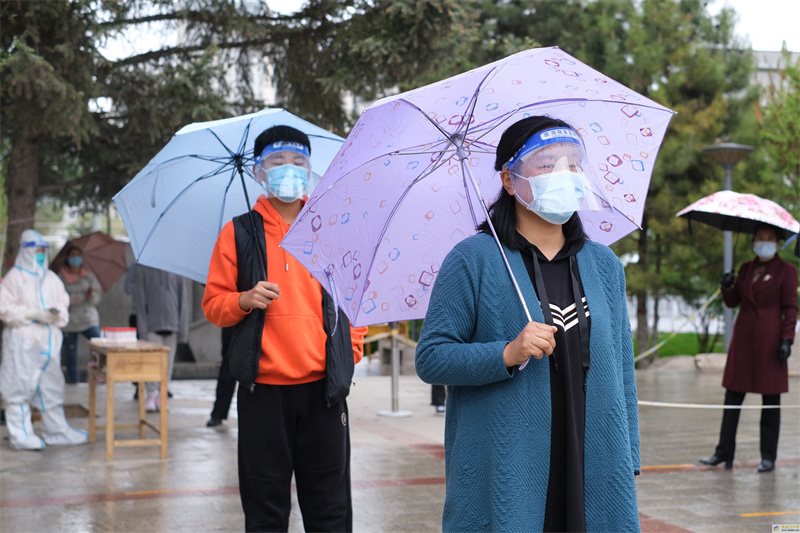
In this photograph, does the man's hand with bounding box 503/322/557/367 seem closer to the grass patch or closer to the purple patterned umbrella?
the purple patterned umbrella

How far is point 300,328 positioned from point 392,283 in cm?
59

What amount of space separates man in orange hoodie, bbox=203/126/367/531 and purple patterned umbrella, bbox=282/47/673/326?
1.43 ft

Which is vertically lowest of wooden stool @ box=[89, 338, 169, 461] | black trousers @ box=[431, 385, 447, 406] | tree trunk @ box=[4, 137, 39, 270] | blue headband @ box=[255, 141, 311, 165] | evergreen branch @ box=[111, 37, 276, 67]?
black trousers @ box=[431, 385, 447, 406]

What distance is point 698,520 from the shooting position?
5.82 m

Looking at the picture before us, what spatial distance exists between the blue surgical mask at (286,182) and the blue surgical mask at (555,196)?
1553 millimetres

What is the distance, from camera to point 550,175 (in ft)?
8.63

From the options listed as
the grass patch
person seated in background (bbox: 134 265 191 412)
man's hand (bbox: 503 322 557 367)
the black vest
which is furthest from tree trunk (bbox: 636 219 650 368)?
man's hand (bbox: 503 322 557 367)

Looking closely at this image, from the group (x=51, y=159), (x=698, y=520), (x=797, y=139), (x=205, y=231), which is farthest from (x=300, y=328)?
(x=797, y=139)

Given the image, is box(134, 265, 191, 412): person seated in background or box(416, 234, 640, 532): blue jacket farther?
box(134, 265, 191, 412): person seated in background

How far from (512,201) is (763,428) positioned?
5638 millimetres

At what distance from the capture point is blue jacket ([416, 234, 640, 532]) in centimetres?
247

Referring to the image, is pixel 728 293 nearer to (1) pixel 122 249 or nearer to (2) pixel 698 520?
A: (2) pixel 698 520

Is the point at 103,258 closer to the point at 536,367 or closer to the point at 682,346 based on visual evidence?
the point at 536,367

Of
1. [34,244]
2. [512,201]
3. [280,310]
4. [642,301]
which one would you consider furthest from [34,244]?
[642,301]
